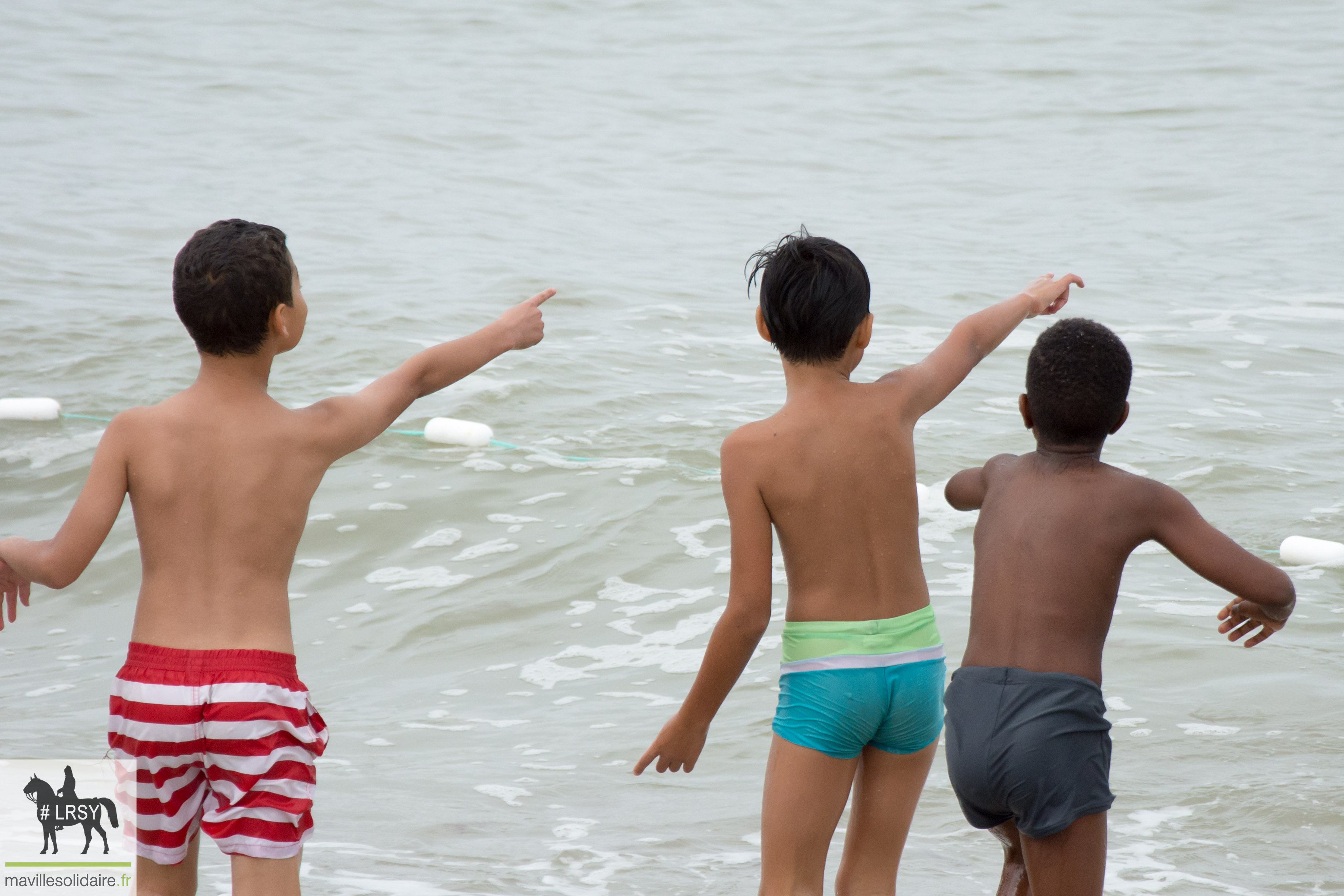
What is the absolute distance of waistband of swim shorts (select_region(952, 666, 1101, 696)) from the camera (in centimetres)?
264

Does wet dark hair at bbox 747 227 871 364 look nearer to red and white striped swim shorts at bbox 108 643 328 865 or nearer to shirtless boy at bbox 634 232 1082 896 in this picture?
shirtless boy at bbox 634 232 1082 896

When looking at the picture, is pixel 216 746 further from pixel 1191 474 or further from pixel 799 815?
pixel 1191 474

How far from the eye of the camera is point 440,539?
7418mm

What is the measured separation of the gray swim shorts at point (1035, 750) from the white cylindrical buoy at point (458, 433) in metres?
6.13

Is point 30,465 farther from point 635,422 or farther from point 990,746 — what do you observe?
point 990,746

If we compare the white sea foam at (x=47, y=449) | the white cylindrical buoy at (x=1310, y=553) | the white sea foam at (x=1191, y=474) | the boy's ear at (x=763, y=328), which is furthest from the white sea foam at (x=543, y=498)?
the boy's ear at (x=763, y=328)

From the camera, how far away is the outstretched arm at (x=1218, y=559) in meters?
2.57

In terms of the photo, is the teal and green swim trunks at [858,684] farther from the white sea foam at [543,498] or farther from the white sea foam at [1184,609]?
the white sea foam at [543,498]

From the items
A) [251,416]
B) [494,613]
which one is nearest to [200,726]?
[251,416]

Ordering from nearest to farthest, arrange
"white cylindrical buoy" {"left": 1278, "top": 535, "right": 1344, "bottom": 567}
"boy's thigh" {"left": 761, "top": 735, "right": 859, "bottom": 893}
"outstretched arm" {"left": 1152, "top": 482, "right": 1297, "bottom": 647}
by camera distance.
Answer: "outstretched arm" {"left": 1152, "top": 482, "right": 1297, "bottom": 647}
"boy's thigh" {"left": 761, "top": 735, "right": 859, "bottom": 893}
"white cylindrical buoy" {"left": 1278, "top": 535, "right": 1344, "bottom": 567}

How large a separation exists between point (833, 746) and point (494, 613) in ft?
13.3

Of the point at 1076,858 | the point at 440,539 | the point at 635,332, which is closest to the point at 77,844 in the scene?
the point at 1076,858

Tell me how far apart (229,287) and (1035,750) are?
68.1 inches

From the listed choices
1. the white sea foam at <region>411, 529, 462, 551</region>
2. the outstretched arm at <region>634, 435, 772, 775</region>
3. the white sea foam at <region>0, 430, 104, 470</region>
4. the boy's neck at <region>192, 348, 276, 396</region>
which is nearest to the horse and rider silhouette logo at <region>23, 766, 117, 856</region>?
the boy's neck at <region>192, 348, 276, 396</region>
